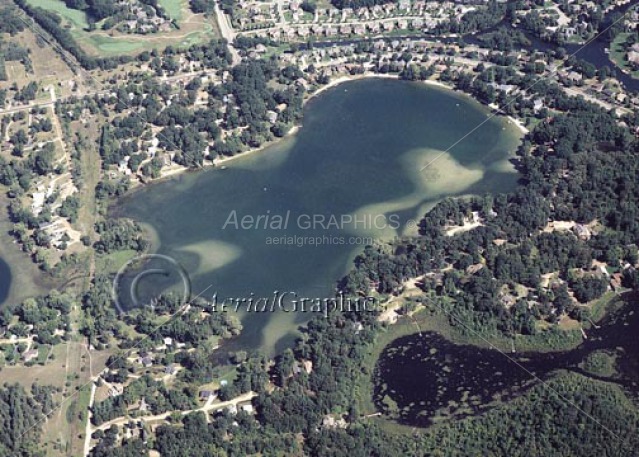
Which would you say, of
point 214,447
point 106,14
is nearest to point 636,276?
point 214,447

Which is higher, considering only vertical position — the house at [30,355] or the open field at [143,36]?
the open field at [143,36]

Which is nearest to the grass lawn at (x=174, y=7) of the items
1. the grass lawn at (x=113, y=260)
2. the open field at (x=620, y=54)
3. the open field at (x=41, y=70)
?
the open field at (x=41, y=70)

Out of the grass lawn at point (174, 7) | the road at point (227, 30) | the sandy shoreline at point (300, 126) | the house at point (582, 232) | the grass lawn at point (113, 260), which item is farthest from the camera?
the grass lawn at point (174, 7)

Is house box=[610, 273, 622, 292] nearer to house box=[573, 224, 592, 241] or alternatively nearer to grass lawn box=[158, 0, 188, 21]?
house box=[573, 224, 592, 241]

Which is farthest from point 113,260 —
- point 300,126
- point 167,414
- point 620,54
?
point 620,54

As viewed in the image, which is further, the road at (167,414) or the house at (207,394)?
the house at (207,394)

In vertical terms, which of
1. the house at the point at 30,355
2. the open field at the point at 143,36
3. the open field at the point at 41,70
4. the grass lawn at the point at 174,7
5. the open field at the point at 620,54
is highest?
the grass lawn at the point at 174,7

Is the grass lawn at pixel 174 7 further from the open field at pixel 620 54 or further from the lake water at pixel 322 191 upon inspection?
the open field at pixel 620 54
